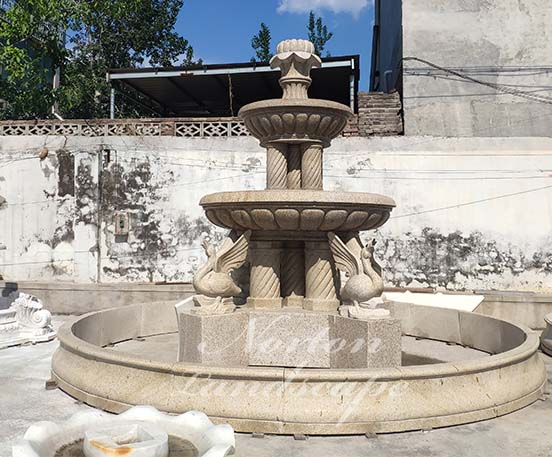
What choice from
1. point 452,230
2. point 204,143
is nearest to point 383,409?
point 452,230

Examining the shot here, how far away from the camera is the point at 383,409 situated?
392 cm

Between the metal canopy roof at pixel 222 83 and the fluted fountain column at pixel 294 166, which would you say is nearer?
the fluted fountain column at pixel 294 166

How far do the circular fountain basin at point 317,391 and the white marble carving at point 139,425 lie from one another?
733mm

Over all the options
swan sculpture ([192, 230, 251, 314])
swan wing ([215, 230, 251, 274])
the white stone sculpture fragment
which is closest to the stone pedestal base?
swan sculpture ([192, 230, 251, 314])

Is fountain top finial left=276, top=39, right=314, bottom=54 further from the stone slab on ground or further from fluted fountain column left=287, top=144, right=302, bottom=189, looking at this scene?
the stone slab on ground

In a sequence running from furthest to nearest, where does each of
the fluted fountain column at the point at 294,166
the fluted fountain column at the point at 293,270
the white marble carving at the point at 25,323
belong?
the white marble carving at the point at 25,323, the fluted fountain column at the point at 294,166, the fluted fountain column at the point at 293,270

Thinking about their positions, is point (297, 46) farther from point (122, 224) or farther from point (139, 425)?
point (122, 224)

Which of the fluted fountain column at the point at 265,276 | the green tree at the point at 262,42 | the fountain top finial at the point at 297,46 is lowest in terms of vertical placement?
the fluted fountain column at the point at 265,276

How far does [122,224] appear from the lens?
1434 cm

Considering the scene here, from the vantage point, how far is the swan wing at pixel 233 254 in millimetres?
5637

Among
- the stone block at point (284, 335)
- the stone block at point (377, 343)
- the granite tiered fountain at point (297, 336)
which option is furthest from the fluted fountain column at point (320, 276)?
the stone block at point (377, 343)

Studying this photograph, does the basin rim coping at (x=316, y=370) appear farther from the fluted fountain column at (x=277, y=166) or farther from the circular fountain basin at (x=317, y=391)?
the fluted fountain column at (x=277, y=166)

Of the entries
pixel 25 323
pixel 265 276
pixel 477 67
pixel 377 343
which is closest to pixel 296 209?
pixel 265 276

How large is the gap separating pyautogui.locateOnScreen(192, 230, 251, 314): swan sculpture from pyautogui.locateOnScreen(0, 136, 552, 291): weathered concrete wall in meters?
8.61
